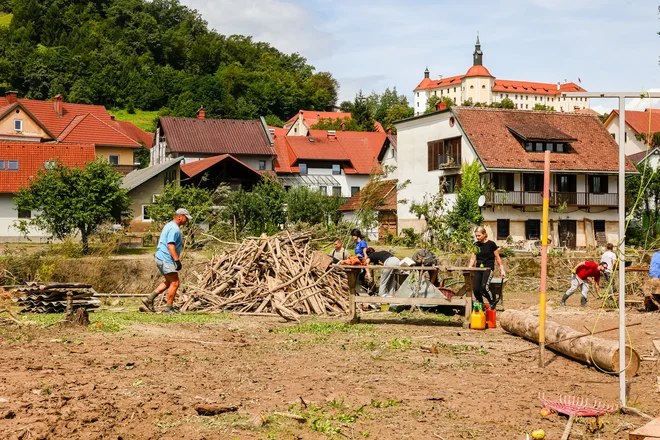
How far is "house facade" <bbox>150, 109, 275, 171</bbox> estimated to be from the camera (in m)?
64.9

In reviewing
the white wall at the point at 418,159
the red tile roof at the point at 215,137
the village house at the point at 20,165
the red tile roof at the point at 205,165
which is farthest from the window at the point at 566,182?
the village house at the point at 20,165

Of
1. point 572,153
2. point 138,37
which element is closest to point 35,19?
point 138,37

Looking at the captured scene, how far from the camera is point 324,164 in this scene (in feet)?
233

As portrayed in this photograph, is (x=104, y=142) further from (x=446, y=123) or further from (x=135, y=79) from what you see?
(x=135, y=79)

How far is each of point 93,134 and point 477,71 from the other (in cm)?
12711

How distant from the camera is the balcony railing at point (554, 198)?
143 feet

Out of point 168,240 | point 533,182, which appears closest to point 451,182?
point 533,182

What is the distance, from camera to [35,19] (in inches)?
5354

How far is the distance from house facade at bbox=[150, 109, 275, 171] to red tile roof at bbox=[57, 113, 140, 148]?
321cm

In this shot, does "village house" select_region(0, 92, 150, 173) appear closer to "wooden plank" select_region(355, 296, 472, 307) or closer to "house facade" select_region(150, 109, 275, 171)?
"house facade" select_region(150, 109, 275, 171)

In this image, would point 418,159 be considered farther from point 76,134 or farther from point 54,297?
point 54,297

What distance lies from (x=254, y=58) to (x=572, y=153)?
10599 cm

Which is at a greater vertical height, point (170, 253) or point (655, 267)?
point (170, 253)

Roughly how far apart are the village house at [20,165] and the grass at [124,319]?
3091 cm
